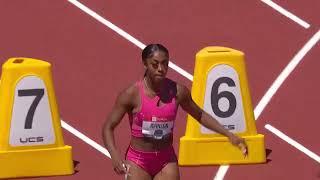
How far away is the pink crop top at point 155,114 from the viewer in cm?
823

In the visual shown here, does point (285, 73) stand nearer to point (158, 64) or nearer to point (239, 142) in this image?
point (239, 142)

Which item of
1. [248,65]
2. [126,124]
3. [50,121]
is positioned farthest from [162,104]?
[248,65]

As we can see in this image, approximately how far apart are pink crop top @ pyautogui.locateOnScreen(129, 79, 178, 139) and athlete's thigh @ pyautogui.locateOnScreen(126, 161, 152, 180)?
0.95 feet

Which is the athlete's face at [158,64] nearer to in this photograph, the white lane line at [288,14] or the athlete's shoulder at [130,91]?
the athlete's shoulder at [130,91]

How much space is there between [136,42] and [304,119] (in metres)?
2.47

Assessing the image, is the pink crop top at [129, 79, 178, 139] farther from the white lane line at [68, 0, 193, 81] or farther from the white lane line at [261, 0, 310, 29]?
the white lane line at [261, 0, 310, 29]

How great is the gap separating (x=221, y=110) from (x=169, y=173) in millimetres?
2383

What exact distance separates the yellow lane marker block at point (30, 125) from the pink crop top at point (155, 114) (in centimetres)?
224

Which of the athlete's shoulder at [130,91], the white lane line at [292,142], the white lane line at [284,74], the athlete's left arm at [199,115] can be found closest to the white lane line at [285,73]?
the white lane line at [284,74]

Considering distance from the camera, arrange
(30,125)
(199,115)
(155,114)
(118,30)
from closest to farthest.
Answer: (155,114) → (199,115) → (30,125) → (118,30)

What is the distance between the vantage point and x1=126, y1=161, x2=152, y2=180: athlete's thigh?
331 inches

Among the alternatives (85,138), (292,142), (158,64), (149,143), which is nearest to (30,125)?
(85,138)

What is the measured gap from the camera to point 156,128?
828 centimetres

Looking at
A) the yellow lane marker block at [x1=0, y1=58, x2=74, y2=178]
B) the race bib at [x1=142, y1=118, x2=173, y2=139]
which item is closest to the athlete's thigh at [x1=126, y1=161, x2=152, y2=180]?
the race bib at [x1=142, y1=118, x2=173, y2=139]
